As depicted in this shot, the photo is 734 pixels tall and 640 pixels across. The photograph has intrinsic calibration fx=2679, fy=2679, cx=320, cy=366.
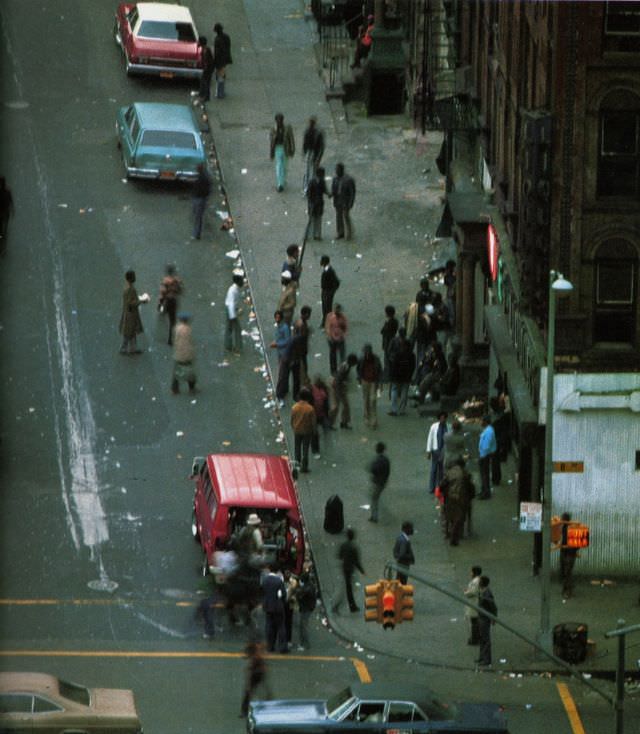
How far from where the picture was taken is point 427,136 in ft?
214

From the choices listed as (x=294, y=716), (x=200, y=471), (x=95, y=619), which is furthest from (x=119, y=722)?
(x=200, y=471)

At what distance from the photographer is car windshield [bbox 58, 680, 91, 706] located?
3641cm

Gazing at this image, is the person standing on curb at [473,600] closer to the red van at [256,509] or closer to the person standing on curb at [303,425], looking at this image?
the red van at [256,509]

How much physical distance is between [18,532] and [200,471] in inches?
129

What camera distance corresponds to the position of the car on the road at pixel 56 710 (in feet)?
117

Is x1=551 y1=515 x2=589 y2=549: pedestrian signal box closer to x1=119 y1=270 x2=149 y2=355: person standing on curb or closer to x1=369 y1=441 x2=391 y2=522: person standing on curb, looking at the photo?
x1=369 y1=441 x2=391 y2=522: person standing on curb

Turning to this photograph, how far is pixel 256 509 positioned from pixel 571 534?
16.5 ft

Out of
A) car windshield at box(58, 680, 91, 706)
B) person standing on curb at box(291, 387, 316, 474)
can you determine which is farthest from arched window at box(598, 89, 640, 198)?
car windshield at box(58, 680, 91, 706)

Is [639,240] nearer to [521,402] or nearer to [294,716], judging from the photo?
[521,402]

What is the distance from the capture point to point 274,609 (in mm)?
41156

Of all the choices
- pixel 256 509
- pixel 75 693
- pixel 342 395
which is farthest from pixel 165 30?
pixel 75 693

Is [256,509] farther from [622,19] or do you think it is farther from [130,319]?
[130,319]

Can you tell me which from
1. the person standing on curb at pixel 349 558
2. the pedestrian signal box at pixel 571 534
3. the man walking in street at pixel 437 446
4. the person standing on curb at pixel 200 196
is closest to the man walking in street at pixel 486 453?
the man walking in street at pixel 437 446

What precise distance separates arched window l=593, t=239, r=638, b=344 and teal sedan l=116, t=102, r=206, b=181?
1747cm
